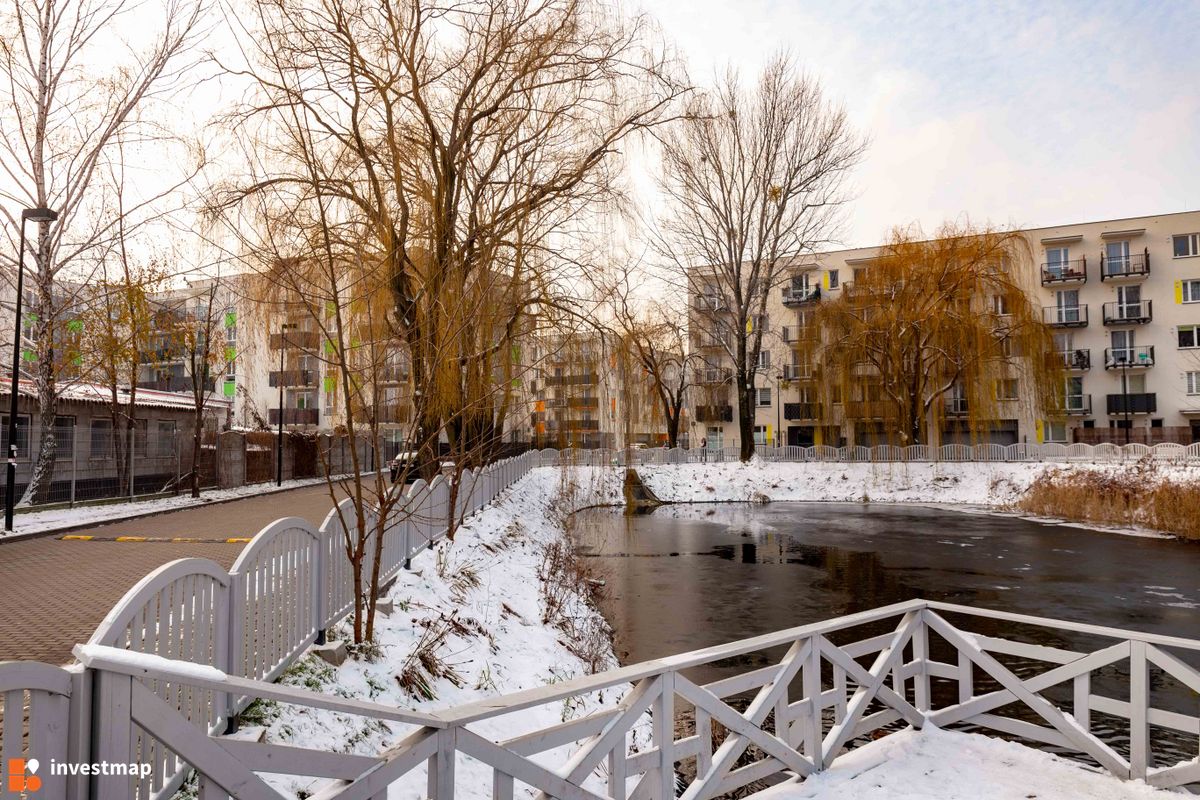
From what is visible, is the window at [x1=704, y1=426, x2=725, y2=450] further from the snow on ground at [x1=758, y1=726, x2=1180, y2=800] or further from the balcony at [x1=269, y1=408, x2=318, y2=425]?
the snow on ground at [x1=758, y1=726, x2=1180, y2=800]

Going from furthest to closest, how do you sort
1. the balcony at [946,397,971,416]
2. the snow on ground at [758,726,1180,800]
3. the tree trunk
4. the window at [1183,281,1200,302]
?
1. the balcony at [946,397,971,416]
2. the window at [1183,281,1200,302]
3. the tree trunk
4. the snow on ground at [758,726,1180,800]

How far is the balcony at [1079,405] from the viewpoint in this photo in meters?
47.7

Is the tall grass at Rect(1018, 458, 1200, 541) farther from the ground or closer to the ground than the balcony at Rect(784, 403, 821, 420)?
closer to the ground

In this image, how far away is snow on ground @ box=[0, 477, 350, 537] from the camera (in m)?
14.5

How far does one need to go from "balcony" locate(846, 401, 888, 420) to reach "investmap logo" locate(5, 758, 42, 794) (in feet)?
121

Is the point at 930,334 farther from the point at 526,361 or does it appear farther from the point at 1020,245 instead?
the point at 526,361

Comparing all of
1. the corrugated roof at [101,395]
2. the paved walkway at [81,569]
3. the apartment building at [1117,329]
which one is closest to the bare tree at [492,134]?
the paved walkway at [81,569]

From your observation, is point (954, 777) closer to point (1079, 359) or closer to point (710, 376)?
point (710, 376)

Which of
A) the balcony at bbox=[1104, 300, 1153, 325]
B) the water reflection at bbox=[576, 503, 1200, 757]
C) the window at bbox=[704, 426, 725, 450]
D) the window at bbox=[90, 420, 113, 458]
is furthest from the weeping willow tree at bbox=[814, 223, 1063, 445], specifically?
the window at bbox=[90, 420, 113, 458]

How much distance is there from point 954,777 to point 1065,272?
51.8 m

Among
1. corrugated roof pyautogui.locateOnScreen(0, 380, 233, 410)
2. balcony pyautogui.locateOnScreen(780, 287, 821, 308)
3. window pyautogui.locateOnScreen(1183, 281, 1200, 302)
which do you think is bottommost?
corrugated roof pyautogui.locateOnScreen(0, 380, 233, 410)

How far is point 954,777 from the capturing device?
18.9ft

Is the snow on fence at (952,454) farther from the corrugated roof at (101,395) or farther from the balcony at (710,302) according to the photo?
the corrugated roof at (101,395)

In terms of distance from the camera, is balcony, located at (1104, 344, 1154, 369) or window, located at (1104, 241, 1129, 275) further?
window, located at (1104, 241, 1129, 275)
